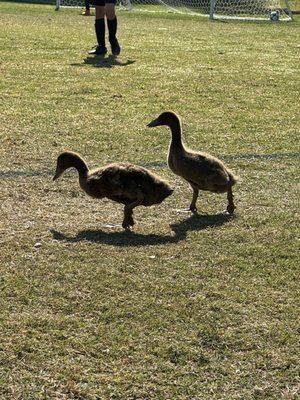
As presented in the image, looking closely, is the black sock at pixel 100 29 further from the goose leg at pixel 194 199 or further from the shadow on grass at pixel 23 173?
the goose leg at pixel 194 199

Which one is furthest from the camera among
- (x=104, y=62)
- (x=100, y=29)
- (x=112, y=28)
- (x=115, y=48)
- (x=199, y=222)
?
(x=115, y=48)

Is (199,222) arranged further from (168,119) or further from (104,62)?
(104,62)

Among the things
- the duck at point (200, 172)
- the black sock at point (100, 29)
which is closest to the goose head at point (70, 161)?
the duck at point (200, 172)

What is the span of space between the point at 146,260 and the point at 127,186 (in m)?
0.69

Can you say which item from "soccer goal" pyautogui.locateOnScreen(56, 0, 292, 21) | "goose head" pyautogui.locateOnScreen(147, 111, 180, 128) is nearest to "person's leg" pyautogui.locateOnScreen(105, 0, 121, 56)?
"goose head" pyautogui.locateOnScreen(147, 111, 180, 128)

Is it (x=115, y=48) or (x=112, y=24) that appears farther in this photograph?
(x=115, y=48)

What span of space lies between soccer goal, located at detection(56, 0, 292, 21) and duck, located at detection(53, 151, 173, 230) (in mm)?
18276

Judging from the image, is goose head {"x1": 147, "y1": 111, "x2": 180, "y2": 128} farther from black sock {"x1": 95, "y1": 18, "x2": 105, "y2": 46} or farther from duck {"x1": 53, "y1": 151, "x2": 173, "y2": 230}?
black sock {"x1": 95, "y1": 18, "x2": 105, "y2": 46}

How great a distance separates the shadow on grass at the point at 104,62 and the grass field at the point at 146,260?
2140 millimetres

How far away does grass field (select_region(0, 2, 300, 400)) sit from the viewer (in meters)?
3.98

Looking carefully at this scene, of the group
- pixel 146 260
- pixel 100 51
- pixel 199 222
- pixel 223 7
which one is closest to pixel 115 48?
pixel 100 51

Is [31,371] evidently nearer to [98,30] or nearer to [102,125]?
[102,125]

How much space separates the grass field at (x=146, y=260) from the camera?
3.98 meters

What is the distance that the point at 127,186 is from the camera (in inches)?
224
